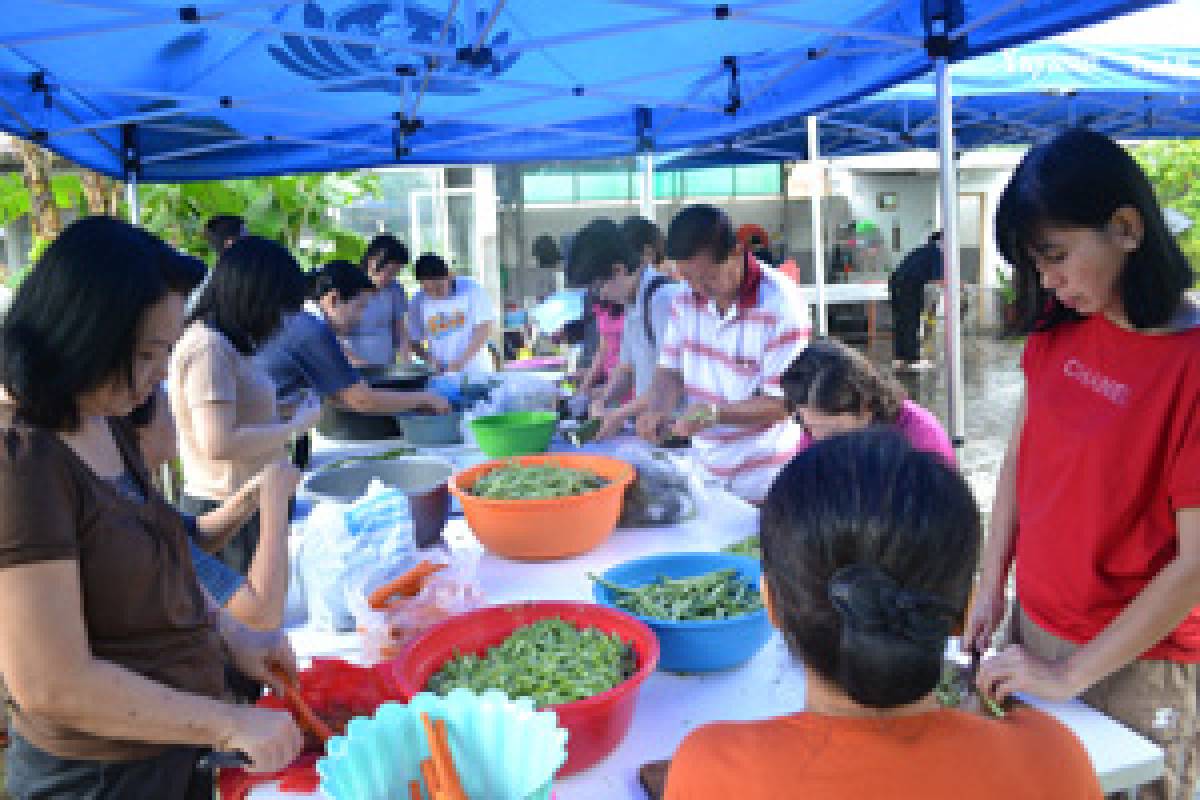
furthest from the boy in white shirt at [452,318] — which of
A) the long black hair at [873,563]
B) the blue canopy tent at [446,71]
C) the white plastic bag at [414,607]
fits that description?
the long black hair at [873,563]

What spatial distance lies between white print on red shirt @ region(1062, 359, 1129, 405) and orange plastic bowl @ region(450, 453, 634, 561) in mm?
1190

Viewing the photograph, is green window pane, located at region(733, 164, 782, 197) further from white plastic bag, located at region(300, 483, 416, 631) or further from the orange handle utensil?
the orange handle utensil

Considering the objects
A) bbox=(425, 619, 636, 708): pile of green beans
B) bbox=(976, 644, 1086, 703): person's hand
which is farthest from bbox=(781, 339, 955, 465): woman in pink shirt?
bbox=(425, 619, 636, 708): pile of green beans

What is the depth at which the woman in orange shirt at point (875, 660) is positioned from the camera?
84 centimetres

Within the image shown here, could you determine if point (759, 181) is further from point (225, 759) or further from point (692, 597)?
point (225, 759)

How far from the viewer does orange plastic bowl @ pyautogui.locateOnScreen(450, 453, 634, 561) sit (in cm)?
229

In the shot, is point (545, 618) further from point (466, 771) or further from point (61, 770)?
point (61, 770)

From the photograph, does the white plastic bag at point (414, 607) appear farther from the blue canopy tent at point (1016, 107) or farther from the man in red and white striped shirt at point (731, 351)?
the blue canopy tent at point (1016, 107)

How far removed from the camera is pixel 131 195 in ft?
17.1

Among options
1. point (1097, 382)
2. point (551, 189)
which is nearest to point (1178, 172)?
point (551, 189)

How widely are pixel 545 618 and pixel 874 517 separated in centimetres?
104

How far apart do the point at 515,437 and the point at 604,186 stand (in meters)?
15.9

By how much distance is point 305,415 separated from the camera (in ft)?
9.78

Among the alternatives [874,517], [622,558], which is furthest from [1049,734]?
[622,558]
